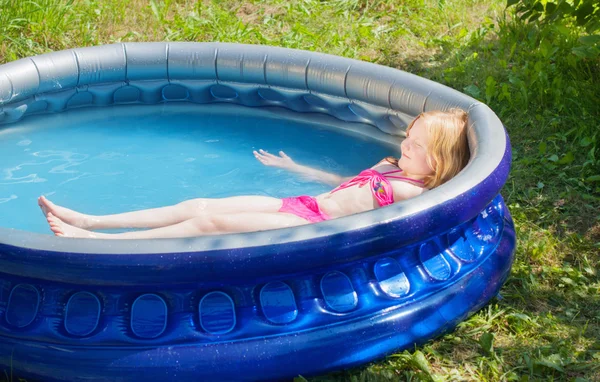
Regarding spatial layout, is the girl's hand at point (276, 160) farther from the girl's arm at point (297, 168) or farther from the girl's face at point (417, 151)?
the girl's face at point (417, 151)

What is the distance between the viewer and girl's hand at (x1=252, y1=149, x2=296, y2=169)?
4.14m

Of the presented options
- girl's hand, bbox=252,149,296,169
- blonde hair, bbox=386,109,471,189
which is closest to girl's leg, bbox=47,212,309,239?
blonde hair, bbox=386,109,471,189

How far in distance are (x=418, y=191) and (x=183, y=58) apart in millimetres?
1961

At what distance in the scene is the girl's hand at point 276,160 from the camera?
4.14 meters

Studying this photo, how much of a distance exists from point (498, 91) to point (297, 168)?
4.82 feet

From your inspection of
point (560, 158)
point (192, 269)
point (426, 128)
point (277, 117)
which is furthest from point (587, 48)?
point (192, 269)

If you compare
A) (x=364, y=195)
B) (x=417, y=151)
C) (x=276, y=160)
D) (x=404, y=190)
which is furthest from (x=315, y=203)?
(x=276, y=160)

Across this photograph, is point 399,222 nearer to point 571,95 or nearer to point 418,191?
point 418,191

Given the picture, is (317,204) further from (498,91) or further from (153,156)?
(498,91)

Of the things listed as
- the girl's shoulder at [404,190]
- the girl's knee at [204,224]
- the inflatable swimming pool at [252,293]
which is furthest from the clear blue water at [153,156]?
the inflatable swimming pool at [252,293]

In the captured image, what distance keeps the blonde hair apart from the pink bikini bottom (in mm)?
501

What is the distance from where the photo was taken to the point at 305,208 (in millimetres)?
3385

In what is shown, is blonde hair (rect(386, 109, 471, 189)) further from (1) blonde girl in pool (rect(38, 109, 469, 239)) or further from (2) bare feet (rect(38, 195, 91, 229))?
(2) bare feet (rect(38, 195, 91, 229))

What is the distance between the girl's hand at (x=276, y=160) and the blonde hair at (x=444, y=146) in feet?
2.79
